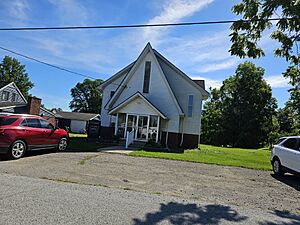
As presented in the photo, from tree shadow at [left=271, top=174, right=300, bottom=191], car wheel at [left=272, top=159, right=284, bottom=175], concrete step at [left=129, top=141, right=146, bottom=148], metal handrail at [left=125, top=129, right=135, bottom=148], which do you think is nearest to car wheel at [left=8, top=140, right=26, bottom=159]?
metal handrail at [left=125, top=129, right=135, bottom=148]

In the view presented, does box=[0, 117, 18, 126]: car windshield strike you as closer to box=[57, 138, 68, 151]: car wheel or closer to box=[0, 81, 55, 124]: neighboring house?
box=[57, 138, 68, 151]: car wheel

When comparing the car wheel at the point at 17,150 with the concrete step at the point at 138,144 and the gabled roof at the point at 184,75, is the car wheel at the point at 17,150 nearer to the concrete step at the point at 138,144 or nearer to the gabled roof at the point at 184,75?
the concrete step at the point at 138,144

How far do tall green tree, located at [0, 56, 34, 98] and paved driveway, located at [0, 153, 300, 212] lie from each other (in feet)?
230

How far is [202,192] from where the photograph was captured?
711 cm

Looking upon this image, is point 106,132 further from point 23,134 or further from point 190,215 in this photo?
point 190,215

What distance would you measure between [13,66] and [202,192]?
78555 mm

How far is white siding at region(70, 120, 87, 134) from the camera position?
53.9 meters

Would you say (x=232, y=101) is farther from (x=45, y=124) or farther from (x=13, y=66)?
(x=13, y=66)

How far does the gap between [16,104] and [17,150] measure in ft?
91.4

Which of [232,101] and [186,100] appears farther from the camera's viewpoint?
[232,101]

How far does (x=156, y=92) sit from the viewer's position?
923 inches

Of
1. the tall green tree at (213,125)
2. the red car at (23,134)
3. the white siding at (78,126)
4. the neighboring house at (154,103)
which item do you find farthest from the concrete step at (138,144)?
the white siding at (78,126)

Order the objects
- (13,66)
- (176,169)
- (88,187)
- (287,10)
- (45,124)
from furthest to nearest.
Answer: (13,66) < (45,124) < (176,169) < (287,10) < (88,187)

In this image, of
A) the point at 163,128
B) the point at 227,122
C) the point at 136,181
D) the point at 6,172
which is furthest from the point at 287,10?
the point at 227,122
